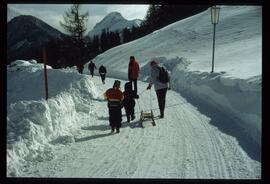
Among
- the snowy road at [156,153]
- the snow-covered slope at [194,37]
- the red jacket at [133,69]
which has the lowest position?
the snowy road at [156,153]

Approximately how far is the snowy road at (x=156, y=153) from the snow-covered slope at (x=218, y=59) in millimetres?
1061

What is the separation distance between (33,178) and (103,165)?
1.49 m

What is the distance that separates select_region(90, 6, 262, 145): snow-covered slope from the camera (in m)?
10.7

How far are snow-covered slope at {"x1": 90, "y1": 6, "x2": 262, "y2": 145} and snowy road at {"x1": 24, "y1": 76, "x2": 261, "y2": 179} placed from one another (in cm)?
106

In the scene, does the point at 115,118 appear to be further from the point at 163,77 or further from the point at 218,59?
the point at 218,59

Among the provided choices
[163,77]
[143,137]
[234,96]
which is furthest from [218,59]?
[143,137]

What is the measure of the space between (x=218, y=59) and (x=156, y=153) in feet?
69.5

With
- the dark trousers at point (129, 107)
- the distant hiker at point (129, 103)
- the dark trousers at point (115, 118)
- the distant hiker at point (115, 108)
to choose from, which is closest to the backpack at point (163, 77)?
the distant hiker at point (129, 103)

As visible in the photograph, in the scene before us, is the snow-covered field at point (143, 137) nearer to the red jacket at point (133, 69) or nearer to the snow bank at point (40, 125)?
the snow bank at point (40, 125)

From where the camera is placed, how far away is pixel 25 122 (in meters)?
8.00

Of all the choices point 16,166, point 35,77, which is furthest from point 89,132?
point 35,77

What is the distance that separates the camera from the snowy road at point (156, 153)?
21.8 feet

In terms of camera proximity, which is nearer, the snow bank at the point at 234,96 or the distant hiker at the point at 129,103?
the snow bank at the point at 234,96

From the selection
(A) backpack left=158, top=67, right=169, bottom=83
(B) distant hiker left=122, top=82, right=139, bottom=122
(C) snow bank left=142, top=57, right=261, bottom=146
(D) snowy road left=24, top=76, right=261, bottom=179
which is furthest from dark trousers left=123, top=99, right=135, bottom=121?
(C) snow bank left=142, top=57, right=261, bottom=146
